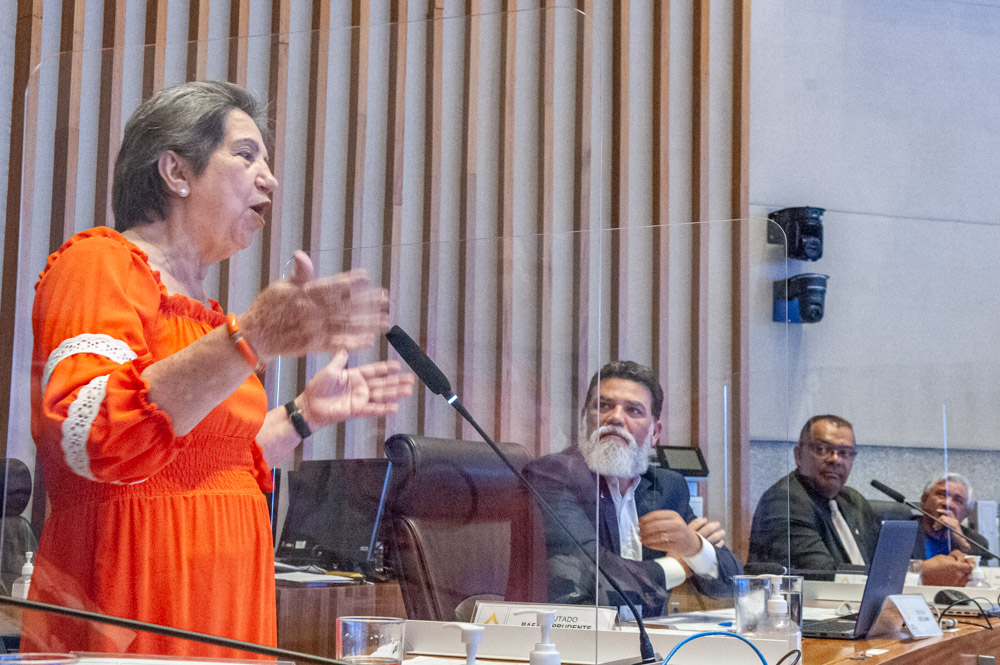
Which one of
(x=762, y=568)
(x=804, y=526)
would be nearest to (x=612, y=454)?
(x=762, y=568)

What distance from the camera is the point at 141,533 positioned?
3.26 feet

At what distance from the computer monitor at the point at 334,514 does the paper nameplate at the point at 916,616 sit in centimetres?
161

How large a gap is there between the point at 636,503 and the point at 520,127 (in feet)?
4.09

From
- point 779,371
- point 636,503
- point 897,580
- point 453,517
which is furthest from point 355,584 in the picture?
point 779,371

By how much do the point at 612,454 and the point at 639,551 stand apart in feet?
2.56

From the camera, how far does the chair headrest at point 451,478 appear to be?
109cm

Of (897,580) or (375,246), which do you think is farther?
(897,580)

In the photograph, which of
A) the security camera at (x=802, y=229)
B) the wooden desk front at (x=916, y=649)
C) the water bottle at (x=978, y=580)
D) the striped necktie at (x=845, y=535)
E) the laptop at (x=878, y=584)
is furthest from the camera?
the security camera at (x=802, y=229)

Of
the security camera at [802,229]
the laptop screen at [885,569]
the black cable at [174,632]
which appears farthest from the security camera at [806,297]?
the black cable at [174,632]

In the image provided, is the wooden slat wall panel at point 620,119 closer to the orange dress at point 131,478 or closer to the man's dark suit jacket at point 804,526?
the man's dark suit jacket at point 804,526

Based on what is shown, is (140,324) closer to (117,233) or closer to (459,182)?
(117,233)

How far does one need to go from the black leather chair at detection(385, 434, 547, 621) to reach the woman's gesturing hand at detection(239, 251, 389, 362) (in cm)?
12

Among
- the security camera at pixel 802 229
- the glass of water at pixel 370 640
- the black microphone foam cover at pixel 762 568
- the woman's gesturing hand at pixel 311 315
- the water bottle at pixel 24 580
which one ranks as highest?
the security camera at pixel 802 229

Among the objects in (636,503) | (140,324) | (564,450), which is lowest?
(636,503)
